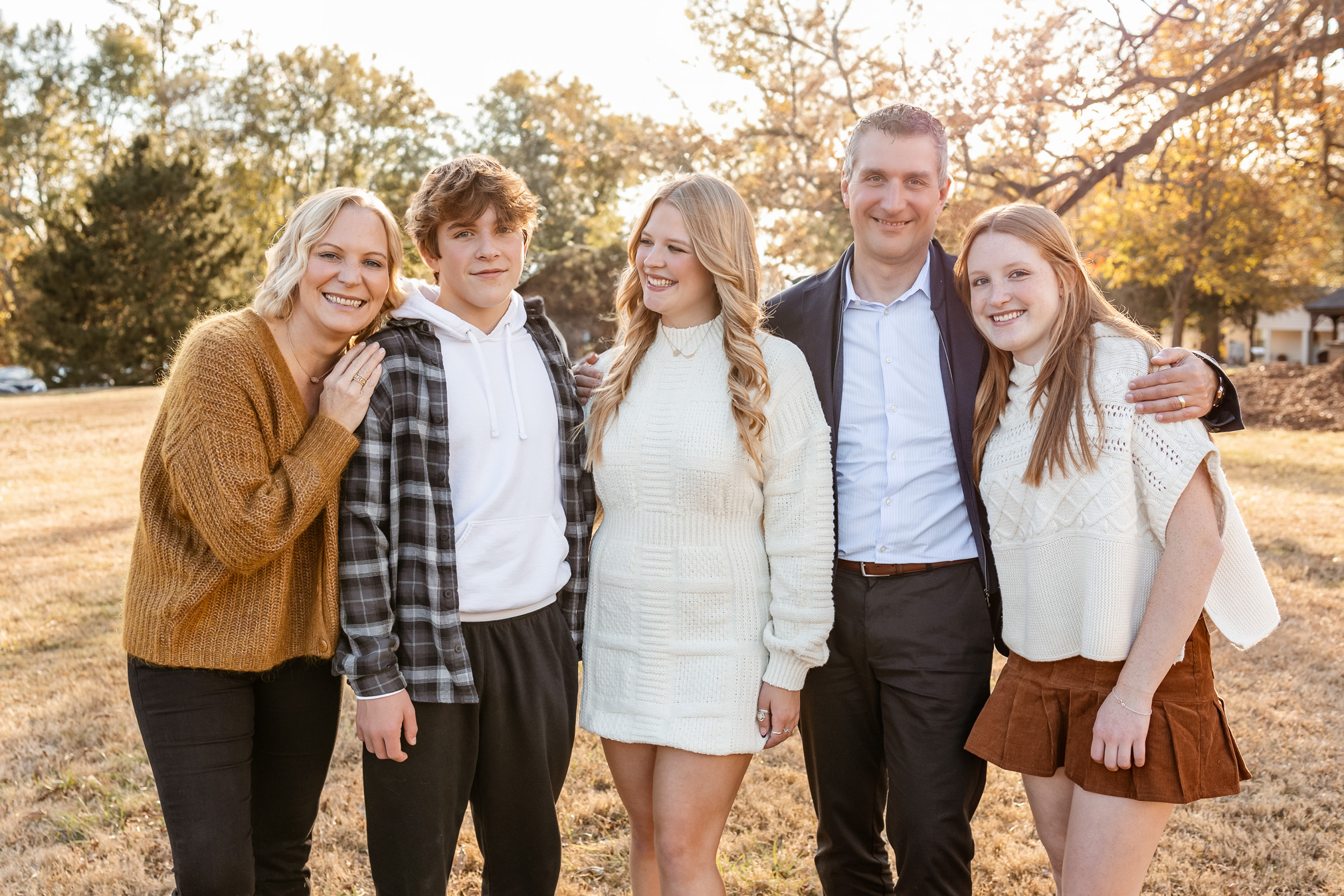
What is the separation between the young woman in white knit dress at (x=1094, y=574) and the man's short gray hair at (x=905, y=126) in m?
0.39

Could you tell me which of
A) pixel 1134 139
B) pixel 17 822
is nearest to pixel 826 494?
pixel 17 822

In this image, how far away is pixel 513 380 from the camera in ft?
8.43

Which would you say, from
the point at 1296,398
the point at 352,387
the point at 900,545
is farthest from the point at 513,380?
the point at 1296,398

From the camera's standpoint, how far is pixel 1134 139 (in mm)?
10125

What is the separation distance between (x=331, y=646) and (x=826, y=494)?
134 cm

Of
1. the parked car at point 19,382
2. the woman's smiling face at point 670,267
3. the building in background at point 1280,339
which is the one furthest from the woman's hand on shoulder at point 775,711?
the building in background at point 1280,339

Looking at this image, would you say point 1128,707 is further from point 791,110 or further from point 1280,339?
point 1280,339

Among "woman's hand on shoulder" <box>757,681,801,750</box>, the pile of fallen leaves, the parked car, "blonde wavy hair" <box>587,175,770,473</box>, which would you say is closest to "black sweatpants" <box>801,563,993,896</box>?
"woman's hand on shoulder" <box>757,681,801,750</box>

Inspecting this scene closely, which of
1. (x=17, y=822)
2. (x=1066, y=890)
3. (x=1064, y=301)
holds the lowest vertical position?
(x=17, y=822)

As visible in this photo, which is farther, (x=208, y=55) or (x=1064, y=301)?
(x=208, y=55)

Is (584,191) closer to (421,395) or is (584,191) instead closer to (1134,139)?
(1134,139)

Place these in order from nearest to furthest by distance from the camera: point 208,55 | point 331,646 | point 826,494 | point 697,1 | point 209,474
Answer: point 209,474, point 331,646, point 826,494, point 697,1, point 208,55

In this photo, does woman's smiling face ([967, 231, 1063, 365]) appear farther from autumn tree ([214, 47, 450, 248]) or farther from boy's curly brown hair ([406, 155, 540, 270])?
autumn tree ([214, 47, 450, 248])

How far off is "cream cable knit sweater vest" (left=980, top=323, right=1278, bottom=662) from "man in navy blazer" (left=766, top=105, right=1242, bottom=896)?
0.22m
